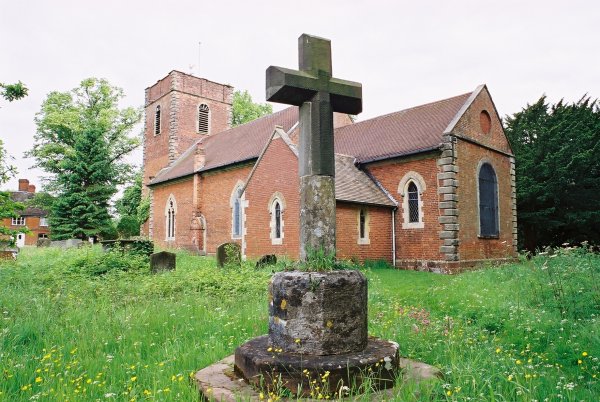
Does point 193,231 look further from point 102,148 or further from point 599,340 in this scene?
point 599,340

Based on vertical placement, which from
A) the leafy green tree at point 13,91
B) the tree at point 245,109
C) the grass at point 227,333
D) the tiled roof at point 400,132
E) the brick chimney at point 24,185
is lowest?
the grass at point 227,333

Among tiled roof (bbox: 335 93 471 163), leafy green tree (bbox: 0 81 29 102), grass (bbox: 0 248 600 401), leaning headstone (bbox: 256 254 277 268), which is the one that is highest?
tiled roof (bbox: 335 93 471 163)

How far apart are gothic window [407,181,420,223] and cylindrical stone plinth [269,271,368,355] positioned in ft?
46.9

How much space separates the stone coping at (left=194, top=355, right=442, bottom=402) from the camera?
3.30 metres

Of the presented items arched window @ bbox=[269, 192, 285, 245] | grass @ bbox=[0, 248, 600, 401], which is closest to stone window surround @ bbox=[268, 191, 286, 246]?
arched window @ bbox=[269, 192, 285, 245]

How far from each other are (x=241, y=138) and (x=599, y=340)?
22640 millimetres

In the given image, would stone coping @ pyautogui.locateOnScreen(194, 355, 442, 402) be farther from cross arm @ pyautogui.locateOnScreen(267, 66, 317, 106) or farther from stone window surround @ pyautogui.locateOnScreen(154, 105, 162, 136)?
stone window surround @ pyautogui.locateOnScreen(154, 105, 162, 136)

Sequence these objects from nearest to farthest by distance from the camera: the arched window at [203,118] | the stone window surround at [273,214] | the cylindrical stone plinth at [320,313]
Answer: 1. the cylindrical stone plinth at [320,313]
2. the stone window surround at [273,214]
3. the arched window at [203,118]

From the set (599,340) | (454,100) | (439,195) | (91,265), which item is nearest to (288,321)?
(599,340)

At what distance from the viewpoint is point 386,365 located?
11.8ft

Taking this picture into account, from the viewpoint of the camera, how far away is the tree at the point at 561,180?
2384 centimetres

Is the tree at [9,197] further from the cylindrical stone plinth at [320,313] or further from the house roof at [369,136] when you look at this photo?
the house roof at [369,136]

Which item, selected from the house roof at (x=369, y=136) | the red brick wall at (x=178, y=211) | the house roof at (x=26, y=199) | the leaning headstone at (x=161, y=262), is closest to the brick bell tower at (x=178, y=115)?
the red brick wall at (x=178, y=211)

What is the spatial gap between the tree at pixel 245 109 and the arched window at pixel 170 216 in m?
17.9
